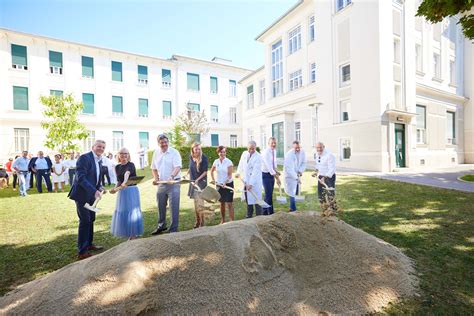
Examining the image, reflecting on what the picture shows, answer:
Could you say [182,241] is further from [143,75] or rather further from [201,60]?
[201,60]

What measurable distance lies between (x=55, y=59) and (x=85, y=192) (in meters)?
26.0

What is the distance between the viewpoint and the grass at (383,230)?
10.4 ft

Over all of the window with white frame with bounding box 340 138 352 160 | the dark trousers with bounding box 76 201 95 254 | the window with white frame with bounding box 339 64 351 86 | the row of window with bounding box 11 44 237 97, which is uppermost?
the row of window with bounding box 11 44 237 97

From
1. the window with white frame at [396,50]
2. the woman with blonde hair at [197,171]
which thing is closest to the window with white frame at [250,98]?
the window with white frame at [396,50]

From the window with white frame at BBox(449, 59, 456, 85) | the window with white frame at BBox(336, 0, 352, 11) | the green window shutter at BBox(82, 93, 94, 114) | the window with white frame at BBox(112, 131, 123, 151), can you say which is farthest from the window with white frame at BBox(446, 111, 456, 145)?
the green window shutter at BBox(82, 93, 94, 114)

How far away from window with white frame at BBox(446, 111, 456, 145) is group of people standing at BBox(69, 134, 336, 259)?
20157mm

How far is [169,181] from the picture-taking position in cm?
505

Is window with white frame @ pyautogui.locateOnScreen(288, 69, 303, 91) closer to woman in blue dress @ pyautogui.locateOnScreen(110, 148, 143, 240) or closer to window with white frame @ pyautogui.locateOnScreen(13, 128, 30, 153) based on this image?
woman in blue dress @ pyautogui.locateOnScreen(110, 148, 143, 240)

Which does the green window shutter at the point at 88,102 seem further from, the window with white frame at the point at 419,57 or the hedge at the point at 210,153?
the window with white frame at the point at 419,57

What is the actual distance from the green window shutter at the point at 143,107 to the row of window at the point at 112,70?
194cm

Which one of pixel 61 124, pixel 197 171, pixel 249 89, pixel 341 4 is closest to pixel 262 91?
pixel 249 89

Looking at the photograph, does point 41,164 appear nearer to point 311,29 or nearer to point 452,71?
point 311,29

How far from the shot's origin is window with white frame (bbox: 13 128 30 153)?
22.3 m

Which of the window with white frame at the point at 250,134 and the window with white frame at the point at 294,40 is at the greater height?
the window with white frame at the point at 294,40
